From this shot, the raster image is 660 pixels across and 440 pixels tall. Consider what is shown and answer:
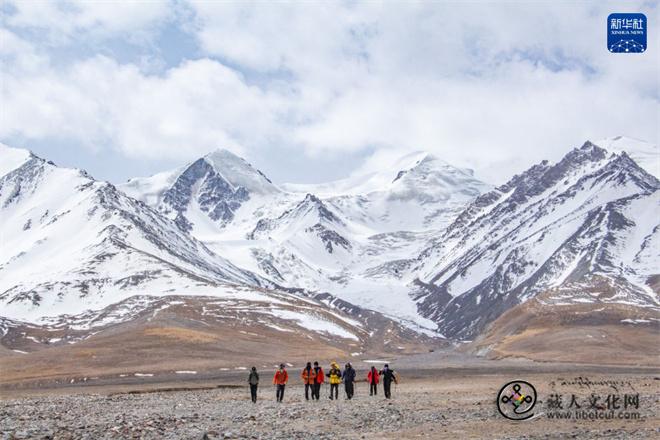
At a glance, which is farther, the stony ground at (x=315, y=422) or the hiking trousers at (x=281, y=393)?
the hiking trousers at (x=281, y=393)

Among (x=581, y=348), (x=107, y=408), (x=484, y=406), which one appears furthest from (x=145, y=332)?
(x=484, y=406)

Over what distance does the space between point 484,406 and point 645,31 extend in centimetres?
2532

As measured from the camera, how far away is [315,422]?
43656 millimetres

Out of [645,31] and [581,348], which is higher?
[645,31]

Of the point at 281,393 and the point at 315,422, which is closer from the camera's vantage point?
the point at 315,422

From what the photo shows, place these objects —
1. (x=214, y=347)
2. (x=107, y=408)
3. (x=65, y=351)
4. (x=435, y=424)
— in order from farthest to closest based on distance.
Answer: (x=214, y=347), (x=65, y=351), (x=107, y=408), (x=435, y=424)

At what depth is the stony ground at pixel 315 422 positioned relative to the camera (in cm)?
3734

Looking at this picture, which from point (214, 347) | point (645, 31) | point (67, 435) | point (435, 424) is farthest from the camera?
point (214, 347)

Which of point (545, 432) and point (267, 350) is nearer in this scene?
point (545, 432)

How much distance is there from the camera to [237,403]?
60.8 metres

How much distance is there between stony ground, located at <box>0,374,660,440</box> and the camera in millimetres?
37344

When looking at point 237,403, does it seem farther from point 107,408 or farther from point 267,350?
point 267,350

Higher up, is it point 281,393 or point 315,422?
point 281,393

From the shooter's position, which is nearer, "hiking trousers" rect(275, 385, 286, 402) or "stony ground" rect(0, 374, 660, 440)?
"stony ground" rect(0, 374, 660, 440)
